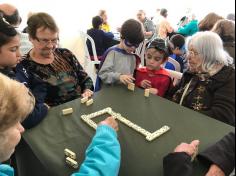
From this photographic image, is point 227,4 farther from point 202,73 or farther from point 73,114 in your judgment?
point 73,114

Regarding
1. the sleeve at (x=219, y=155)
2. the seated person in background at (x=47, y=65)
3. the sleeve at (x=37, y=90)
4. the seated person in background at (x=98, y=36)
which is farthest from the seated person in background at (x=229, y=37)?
the seated person in background at (x=98, y=36)

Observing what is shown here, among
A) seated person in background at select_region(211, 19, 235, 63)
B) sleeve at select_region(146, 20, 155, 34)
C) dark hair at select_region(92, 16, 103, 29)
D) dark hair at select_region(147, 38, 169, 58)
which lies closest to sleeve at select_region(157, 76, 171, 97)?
dark hair at select_region(147, 38, 169, 58)

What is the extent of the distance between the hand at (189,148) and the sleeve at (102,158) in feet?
0.63

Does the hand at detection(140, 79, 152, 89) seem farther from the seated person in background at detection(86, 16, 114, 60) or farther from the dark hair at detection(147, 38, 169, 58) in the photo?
the seated person in background at detection(86, 16, 114, 60)

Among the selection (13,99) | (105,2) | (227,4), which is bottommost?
(105,2)

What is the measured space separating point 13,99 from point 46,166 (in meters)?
0.26

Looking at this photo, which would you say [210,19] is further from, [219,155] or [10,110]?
[10,110]

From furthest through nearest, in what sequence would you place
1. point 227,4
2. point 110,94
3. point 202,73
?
point 110,94, point 202,73, point 227,4

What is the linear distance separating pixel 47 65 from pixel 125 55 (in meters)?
0.56

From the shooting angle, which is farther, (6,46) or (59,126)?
(6,46)

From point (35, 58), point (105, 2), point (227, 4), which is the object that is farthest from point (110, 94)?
point (105, 2)

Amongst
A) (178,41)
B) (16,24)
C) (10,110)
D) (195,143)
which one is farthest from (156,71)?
(16,24)

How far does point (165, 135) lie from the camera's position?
938mm

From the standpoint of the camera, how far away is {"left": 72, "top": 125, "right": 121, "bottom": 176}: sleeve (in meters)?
0.74
